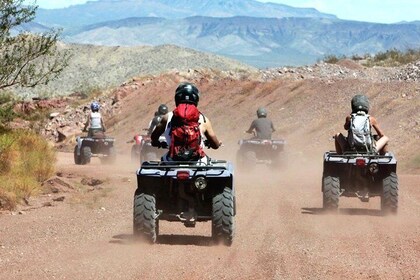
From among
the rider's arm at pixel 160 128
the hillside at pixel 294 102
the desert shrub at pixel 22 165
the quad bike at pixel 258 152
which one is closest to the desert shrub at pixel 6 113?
the desert shrub at pixel 22 165

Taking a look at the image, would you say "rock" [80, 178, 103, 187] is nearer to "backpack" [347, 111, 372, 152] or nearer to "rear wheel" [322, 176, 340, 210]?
"rear wheel" [322, 176, 340, 210]

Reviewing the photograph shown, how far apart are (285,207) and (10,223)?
204 inches

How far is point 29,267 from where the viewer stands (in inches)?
424

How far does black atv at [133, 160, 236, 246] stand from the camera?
40.2ft

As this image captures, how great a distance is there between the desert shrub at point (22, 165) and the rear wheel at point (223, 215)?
666cm

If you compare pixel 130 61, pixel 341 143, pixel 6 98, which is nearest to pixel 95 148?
pixel 6 98

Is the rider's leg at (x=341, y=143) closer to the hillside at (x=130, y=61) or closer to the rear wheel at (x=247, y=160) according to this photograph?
the rear wheel at (x=247, y=160)

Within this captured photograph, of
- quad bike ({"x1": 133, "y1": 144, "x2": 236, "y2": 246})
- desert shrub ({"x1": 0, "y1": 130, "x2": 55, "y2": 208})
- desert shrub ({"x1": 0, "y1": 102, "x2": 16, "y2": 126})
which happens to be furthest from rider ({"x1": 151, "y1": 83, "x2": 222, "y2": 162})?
desert shrub ({"x1": 0, "y1": 102, "x2": 16, "y2": 126})

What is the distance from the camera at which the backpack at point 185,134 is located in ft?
40.8

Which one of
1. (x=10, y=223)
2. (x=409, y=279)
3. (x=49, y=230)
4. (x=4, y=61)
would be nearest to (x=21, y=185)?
(x=10, y=223)

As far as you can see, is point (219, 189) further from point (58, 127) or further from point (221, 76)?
point (221, 76)

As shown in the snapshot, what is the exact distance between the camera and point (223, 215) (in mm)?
12305

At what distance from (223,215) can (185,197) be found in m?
0.60

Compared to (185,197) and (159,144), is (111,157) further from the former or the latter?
(185,197)
